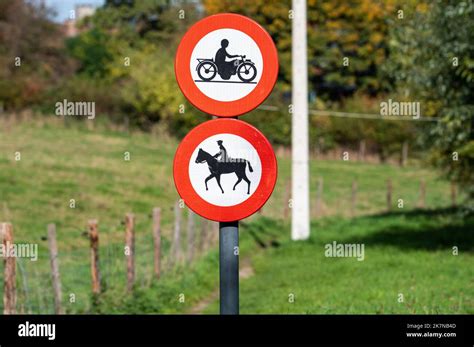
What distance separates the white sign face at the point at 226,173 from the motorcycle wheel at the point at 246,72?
1.23 ft

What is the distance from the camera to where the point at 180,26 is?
7456cm

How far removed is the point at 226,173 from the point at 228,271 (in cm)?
62

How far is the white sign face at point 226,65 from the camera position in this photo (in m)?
6.57

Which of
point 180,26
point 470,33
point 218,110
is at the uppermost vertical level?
point 180,26

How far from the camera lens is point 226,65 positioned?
6562 millimetres

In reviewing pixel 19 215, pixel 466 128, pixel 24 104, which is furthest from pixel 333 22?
pixel 466 128

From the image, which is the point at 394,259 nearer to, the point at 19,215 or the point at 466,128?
the point at 466,128

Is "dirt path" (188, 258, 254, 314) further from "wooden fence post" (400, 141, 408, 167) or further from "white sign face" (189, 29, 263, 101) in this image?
"wooden fence post" (400, 141, 408, 167)

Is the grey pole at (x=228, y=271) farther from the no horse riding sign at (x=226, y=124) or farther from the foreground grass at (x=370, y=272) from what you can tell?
the foreground grass at (x=370, y=272)

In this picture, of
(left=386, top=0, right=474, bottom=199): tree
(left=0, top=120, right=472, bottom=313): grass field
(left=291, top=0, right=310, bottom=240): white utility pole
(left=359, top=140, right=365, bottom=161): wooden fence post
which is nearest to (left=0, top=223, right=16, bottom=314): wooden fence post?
(left=0, top=120, right=472, bottom=313): grass field

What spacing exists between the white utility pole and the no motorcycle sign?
710 inches

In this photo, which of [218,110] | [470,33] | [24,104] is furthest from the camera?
[24,104]

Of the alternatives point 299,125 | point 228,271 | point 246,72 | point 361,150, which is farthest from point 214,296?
point 361,150
